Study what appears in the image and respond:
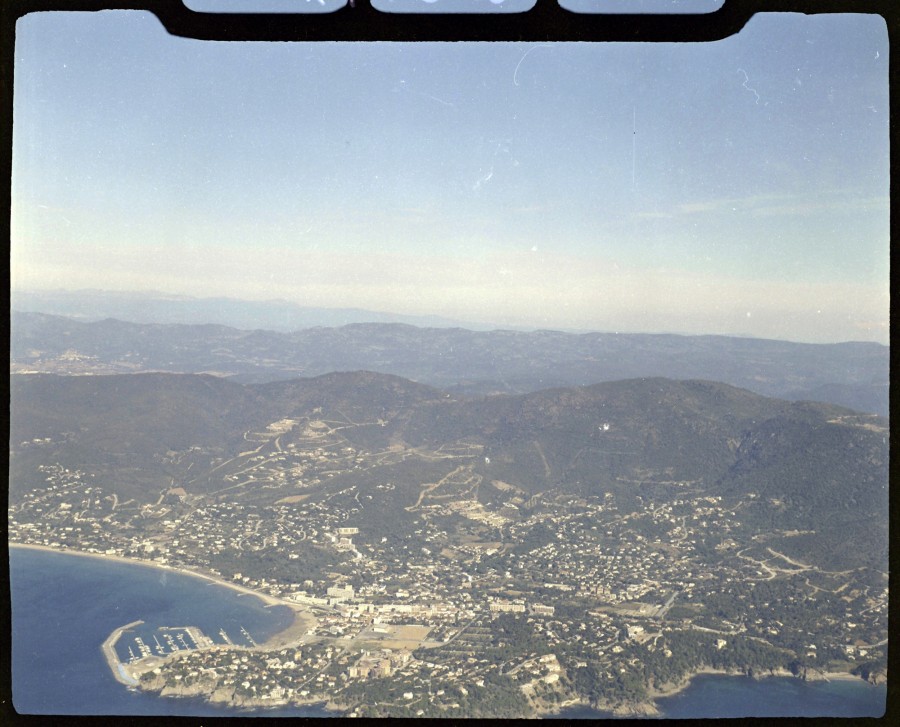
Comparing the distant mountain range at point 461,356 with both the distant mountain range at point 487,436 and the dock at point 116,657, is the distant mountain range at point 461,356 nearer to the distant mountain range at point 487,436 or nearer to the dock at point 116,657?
the distant mountain range at point 487,436

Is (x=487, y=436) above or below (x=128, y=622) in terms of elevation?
above

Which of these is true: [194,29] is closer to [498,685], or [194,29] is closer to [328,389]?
[498,685]

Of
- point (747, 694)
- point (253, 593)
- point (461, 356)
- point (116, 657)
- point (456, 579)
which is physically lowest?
point (116, 657)

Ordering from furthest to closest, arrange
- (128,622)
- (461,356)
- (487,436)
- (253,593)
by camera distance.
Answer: (461,356), (487,436), (253,593), (128,622)

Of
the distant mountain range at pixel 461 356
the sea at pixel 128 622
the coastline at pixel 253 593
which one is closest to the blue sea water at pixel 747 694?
the sea at pixel 128 622

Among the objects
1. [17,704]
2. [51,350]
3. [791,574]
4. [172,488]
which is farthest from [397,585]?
[17,704]

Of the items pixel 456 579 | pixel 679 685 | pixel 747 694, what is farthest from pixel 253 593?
pixel 747 694

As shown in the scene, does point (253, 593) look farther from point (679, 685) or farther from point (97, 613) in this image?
point (679, 685)
